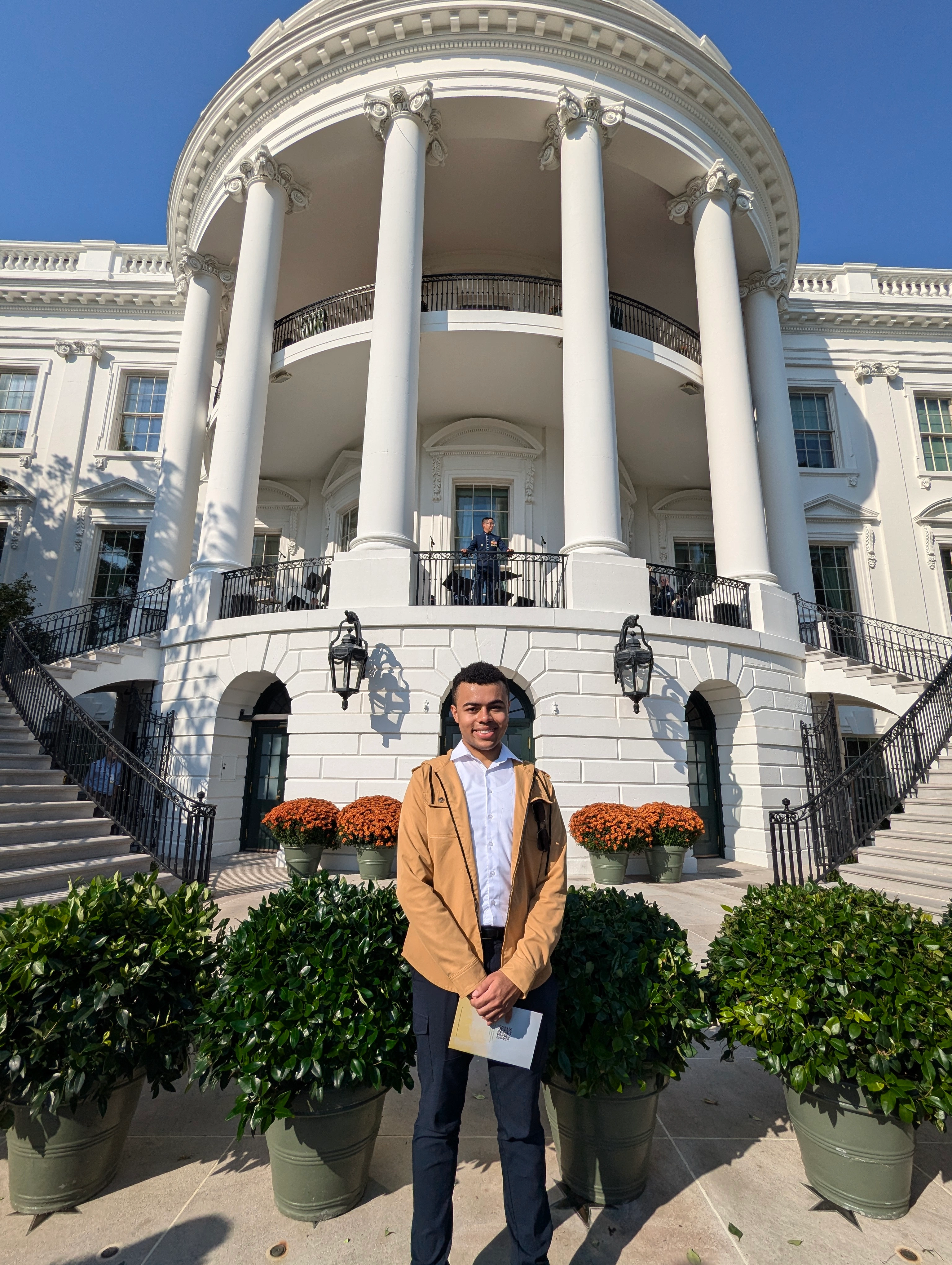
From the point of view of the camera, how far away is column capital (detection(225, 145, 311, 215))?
14.9 metres

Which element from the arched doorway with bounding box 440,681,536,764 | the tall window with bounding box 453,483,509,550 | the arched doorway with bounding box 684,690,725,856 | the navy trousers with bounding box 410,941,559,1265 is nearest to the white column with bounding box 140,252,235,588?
the tall window with bounding box 453,483,509,550

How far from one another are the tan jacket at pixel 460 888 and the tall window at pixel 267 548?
17.6 metres

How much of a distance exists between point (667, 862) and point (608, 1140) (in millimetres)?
7622

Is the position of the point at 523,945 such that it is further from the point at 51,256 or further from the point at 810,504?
the point at 51,256

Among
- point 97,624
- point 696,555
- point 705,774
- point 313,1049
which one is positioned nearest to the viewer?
point 313,1049

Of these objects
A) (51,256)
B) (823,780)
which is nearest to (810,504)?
(823,780)

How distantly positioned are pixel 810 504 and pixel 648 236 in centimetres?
881

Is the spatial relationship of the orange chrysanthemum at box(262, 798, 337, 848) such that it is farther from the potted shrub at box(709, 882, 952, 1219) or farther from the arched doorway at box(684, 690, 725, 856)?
the potted shrub at box(709, 882, 952, 1219)

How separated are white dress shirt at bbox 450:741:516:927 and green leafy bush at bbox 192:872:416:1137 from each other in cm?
69

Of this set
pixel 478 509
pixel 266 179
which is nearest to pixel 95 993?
pixel 478 509

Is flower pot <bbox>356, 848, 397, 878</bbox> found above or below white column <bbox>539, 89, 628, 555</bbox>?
below

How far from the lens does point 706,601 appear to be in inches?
540

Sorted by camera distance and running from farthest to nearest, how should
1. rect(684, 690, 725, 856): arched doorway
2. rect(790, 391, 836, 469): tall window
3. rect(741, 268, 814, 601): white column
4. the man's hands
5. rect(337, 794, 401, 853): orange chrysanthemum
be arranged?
rect(790, 391, 836, 469): tall window
rect(741, 268, 814, 601): white column
rect(684, 690, 725, 856): arched doorway
rect(337, 794, 401, 853): orange chrysanthemum
the man's hands

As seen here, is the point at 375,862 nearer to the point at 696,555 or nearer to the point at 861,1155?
the point at 861,1155
